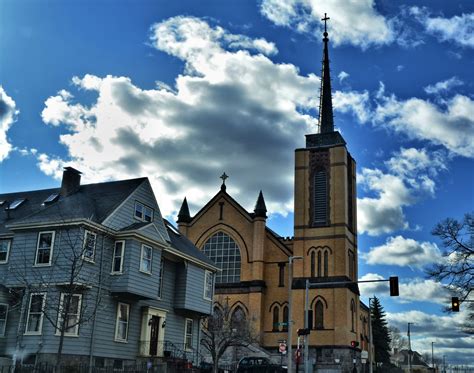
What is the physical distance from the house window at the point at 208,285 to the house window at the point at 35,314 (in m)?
13.0

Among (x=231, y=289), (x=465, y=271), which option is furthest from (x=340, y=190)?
(x=465, y=271)

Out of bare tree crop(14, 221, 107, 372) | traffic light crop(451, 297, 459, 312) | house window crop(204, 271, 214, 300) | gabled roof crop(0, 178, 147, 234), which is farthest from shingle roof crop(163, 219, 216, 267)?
traffic light crop(451, 297, 459, 312)

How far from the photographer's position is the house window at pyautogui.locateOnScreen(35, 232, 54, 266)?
3177cm

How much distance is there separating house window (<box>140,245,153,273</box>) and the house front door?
3.69 meters

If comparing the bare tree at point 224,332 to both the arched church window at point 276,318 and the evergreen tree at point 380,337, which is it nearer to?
the arched church window at point 276,318

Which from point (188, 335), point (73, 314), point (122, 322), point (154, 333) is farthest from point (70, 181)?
point (188, 335)

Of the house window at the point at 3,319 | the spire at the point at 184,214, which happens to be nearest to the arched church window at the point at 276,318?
the spire at the point at 184,214

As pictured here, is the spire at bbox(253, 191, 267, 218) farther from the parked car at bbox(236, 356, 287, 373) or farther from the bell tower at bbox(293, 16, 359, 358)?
the parked car at bbox(236, 356, 287, 373)

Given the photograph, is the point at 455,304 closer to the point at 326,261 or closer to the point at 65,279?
the point at 65,279

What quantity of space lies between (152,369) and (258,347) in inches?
1202

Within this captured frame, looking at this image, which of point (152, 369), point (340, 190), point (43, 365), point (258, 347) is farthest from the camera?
point (340, 190)

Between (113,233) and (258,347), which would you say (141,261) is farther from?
(258,347)

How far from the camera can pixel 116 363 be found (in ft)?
108

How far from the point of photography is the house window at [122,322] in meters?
33.1
